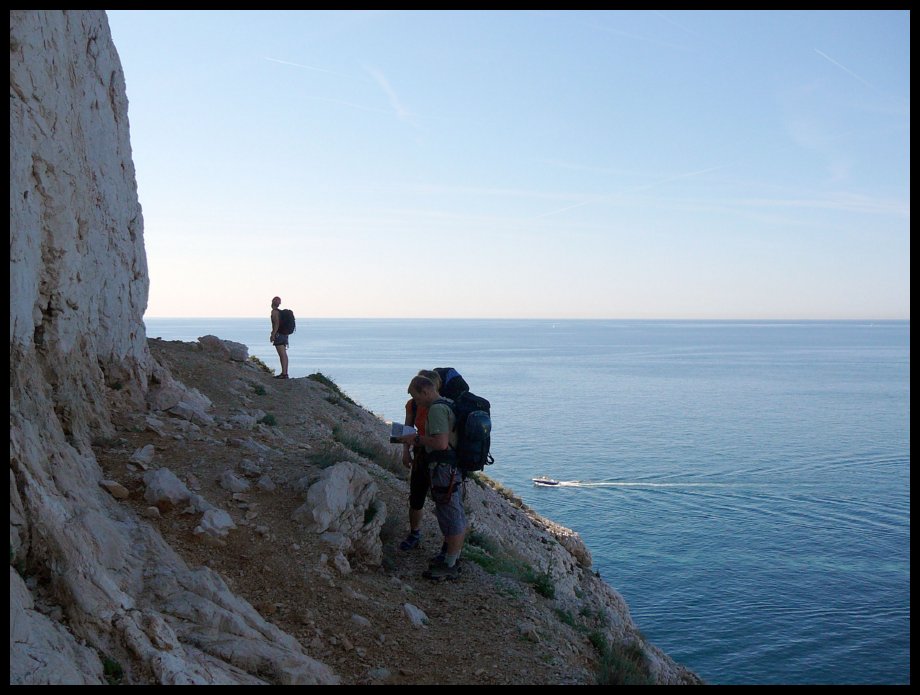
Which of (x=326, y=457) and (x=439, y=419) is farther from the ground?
(x=439, y=419)

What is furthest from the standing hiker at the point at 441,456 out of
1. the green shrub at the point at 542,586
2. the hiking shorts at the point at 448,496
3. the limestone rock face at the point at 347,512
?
the green shrub at the point at 542,586

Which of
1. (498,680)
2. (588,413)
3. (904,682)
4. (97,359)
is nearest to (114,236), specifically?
(97,359)

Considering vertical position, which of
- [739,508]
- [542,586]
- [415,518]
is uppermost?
[415,518]

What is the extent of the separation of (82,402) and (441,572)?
5.45 meters

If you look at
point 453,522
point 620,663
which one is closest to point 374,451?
point 453,522

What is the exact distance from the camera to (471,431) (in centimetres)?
871

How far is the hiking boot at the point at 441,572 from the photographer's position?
9.34m

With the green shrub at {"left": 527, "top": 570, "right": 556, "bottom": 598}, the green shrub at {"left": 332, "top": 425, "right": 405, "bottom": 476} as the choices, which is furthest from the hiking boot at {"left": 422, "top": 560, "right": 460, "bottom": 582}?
the green shrub at {"left": 332, "top": 425, "right": 405, "bottom": 476}

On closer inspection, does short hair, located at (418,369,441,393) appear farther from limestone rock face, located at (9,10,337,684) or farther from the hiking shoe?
limestone rock face, located at (9,10,337,684)

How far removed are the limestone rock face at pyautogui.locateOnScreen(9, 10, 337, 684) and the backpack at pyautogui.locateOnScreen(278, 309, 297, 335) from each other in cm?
655

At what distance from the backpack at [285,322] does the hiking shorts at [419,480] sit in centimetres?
1067

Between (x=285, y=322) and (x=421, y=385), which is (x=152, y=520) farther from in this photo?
(x=285, y=322)

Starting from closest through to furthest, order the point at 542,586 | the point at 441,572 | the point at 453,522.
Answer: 1. the point at 453,522
2. the point at 441,572
3. the point at 542,586

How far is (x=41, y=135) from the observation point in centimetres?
874
